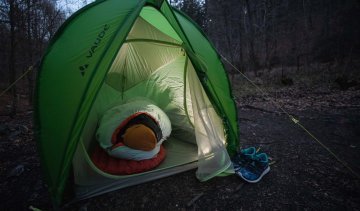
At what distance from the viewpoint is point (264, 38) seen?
46.8 feet

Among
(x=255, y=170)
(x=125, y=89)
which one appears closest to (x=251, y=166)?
(x=255, y=170)

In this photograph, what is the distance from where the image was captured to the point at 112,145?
2.91 meters

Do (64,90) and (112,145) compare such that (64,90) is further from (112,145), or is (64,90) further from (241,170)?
(241,170)

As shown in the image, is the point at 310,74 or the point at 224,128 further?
the point at 310,74

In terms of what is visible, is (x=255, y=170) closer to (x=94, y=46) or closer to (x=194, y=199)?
(x=194, y=199)

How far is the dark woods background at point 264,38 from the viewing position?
695 centimetres

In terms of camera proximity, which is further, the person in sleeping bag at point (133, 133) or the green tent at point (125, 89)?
the person in sleeping bag at point (133, 133)

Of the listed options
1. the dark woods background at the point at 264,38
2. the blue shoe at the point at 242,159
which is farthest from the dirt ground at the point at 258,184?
the dark woods background at the point at 264,38

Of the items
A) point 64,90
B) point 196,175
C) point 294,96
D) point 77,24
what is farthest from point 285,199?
point 294,96

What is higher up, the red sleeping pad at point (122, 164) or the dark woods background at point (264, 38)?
the dark woods background at point (264, 38)

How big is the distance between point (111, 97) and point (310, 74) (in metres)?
10.5

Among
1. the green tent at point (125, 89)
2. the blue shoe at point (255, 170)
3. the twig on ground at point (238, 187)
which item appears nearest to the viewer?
the green tent at point (125, 89)

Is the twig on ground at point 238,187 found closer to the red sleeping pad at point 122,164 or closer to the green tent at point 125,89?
the green tent at point 125,89

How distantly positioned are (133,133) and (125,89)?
1.63 m
